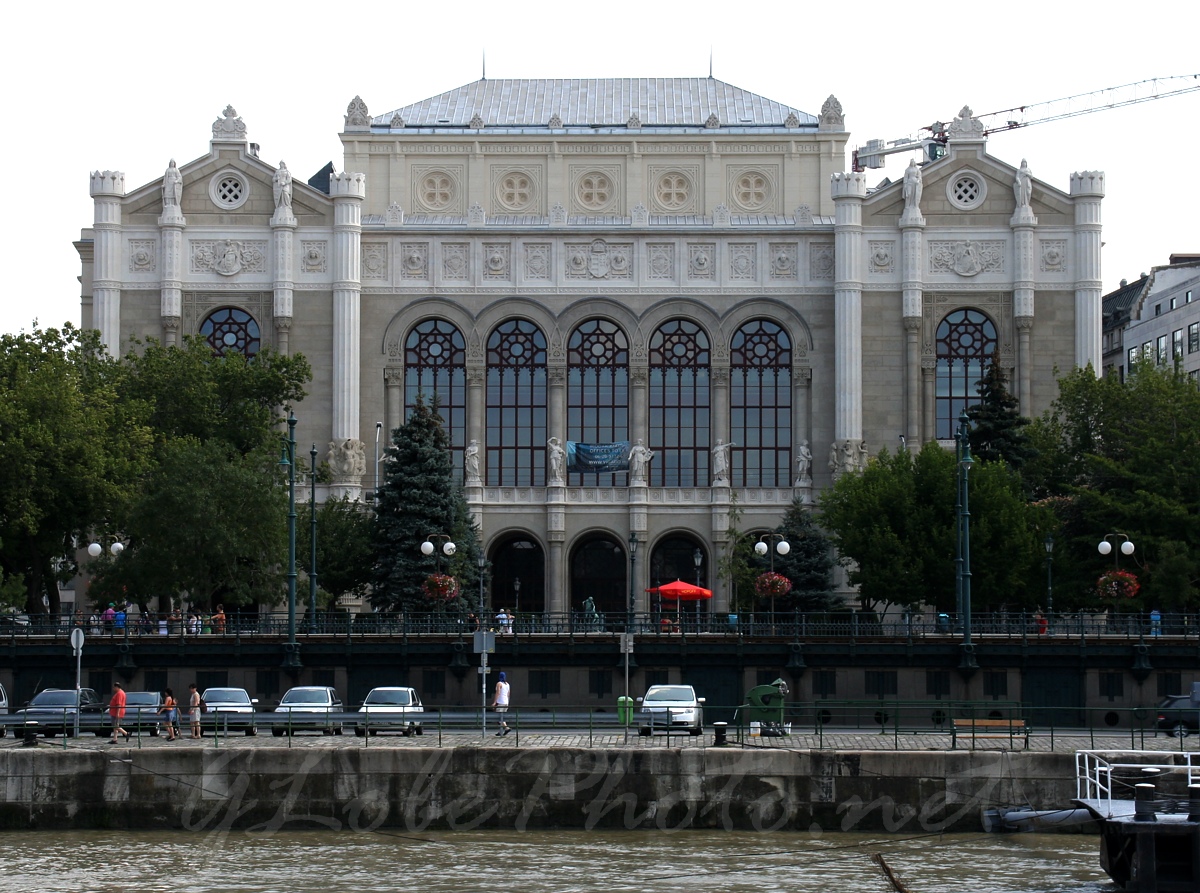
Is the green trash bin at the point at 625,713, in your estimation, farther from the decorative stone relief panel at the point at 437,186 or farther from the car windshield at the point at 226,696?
the decorative stone relief panel at the point at 437,186

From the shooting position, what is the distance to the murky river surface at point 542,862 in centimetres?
4022

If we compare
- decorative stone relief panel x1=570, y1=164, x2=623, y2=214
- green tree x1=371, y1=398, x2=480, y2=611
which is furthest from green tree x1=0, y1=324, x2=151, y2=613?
decorative stone relief panel x1=570, y1=164, x2=623, y2=214

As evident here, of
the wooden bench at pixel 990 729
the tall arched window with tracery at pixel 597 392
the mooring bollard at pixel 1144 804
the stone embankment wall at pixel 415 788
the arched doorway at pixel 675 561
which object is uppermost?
the tall arched window with tracery at pixel 597 392

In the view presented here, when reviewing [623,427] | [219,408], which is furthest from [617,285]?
[219,408]

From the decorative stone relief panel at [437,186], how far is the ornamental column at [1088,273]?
30.7 m

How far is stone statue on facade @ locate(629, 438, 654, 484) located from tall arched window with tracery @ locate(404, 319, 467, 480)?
27.0 feet

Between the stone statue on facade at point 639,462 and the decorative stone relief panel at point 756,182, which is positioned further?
the decorative stone relief panel at point 756,182

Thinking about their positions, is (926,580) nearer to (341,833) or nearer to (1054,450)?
(1054,450)

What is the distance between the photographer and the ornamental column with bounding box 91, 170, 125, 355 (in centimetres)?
9969

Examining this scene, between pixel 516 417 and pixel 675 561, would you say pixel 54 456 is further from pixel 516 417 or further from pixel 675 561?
pixel 675 561

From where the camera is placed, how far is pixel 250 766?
46.2m

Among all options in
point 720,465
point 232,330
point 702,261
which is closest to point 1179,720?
point 720,465

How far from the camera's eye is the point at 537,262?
10075cm

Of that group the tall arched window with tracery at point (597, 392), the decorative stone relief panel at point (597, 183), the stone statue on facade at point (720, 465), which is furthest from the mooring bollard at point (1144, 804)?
the decorative stone relief panel at point (597, 183)
